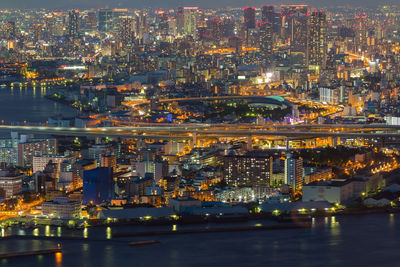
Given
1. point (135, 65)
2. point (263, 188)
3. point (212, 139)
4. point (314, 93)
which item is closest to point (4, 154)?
point (212, 139)

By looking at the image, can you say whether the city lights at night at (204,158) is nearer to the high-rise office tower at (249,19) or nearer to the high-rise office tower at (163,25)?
the high-rise office tower at (249,19)

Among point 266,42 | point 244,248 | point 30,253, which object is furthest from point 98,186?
point 266,42

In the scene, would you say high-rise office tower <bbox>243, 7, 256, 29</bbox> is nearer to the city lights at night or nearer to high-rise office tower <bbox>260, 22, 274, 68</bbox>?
high-rise office tower <bbox>260, 22, 274, 68</bbox>

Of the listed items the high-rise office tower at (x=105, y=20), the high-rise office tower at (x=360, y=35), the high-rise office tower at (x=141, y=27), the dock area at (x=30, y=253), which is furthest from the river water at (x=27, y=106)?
the high-rise office tower at (x=105, y=20)

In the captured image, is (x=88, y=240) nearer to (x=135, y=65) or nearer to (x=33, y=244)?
(x=33, y=244)

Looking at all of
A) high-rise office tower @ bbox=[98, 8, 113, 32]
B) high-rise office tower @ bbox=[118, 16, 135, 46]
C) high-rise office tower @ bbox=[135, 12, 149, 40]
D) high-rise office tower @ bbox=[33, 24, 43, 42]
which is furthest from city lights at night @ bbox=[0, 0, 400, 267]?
high-rise office tower @ bbox=[98, 8, 113, 32]
